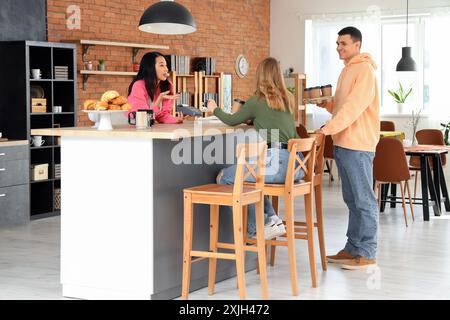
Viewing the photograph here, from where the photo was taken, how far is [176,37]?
33.6 feet

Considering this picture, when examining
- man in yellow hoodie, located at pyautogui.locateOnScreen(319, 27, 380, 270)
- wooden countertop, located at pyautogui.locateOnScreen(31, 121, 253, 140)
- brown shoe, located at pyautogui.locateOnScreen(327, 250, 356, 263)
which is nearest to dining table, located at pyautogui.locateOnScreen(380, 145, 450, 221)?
brown shoe, located at pyautogui.locateOnScreen(327, 250, 356, 263)

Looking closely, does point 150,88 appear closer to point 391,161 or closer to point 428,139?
point 391,161

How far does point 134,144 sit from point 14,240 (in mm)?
2761

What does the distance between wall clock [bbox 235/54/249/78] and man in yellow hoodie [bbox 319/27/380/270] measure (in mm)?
6208

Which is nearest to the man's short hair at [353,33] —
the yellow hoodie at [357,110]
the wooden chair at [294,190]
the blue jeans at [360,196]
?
the yellow hoodie at [357,110]

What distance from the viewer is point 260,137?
16.4 feet

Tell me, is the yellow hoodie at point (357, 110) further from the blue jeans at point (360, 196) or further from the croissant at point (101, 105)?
the croissant at point (101, 105)

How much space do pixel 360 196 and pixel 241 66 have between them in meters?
6.61

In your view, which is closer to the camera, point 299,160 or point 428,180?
point 299,160

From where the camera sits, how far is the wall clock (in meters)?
11.6

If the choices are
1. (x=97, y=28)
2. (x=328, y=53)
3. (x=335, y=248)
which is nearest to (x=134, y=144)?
(x=335, y=248)

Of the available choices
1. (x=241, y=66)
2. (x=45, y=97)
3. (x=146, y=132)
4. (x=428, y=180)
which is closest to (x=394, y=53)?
(x=241, y=66)
